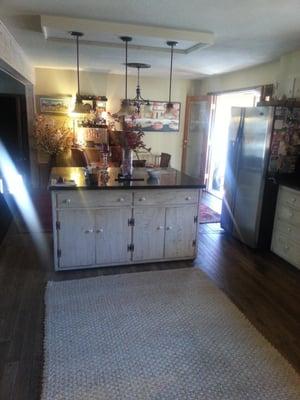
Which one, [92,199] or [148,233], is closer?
[92,199]

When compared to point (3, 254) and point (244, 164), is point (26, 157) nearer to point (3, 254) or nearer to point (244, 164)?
point (3, 254)

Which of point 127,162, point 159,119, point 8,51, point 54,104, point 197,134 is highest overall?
point 8,51

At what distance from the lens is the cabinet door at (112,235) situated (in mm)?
3148

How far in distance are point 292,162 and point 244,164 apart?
22.3 inches

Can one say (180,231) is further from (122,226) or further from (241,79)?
(241,79)

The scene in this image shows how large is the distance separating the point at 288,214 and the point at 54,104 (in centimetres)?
520

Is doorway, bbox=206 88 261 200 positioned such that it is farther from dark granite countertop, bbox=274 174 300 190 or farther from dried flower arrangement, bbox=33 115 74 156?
dried flower arrangement, bbox=33 115 74 156

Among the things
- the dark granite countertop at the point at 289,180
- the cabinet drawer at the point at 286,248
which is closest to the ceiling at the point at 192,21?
the dark granite countertop at the point at 289,180

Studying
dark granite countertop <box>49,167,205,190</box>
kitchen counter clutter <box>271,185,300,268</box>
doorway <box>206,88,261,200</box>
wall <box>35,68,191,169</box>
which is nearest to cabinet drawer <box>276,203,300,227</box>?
kitchen counter clutter <box>271,185,300,268</box>

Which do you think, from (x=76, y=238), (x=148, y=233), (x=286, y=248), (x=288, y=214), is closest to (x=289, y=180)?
(x=288, y=214)

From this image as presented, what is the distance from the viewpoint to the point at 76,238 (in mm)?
3115

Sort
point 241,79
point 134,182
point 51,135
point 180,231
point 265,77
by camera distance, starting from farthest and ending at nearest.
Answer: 1. point 51,135
2. point 241,79
3. point 265,77
4. point 180,231
5. point 134,182

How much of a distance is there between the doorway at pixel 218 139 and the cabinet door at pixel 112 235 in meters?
3.45

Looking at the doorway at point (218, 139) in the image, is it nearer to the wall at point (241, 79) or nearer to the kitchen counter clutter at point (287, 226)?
the wall at point (241, 79)
